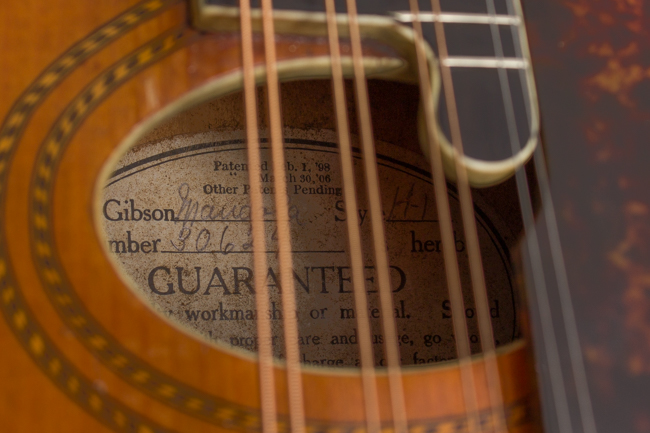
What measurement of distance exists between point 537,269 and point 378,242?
0.44 feet

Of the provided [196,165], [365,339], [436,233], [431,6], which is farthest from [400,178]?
[365,339]

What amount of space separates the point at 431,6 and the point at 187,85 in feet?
0.75

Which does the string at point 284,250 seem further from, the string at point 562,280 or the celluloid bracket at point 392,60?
the string at point 562,280

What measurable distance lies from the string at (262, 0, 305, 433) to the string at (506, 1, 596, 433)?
212 millimetres

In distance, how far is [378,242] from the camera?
1.82 feet

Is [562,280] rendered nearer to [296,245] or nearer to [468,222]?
[468,222]

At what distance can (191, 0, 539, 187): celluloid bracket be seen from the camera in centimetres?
58

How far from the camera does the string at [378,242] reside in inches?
20.3

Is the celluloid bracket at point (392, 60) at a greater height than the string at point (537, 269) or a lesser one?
greater

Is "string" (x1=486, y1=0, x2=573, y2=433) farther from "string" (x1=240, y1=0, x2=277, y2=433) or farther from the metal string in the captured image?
"string" (x1=240, y1=0, x2=277, y2=433)

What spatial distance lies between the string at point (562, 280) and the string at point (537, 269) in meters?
0.01

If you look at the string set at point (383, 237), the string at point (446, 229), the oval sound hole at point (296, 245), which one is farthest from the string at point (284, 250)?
the oval sound hole at point (296, 245)

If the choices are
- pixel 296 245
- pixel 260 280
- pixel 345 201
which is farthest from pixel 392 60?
pixel 296 245

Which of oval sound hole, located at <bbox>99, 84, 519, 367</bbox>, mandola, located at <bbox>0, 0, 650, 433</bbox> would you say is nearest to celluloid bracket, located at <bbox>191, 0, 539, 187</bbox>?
mandola, located at <bbox>0, 0, 650, 433</bbox>
